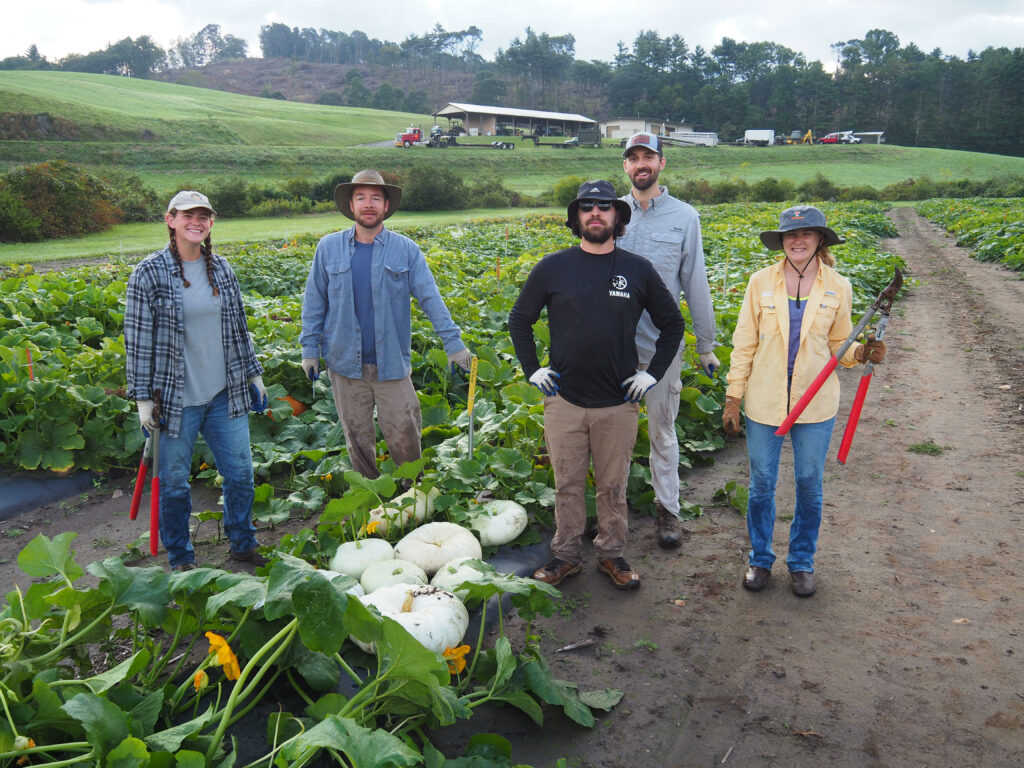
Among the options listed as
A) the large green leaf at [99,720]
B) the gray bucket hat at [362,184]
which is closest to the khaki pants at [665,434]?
the gray bucket hat at [362,184]

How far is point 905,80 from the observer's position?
314 ft

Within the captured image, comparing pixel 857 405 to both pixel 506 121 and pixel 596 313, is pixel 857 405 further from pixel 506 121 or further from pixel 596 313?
pixel 506 121

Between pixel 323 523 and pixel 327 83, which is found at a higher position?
pixel 327 83

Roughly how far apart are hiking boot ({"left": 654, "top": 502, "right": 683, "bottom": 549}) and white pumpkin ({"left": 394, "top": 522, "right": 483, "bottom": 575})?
1.21 m

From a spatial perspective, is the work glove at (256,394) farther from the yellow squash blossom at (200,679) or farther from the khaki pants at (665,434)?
the khaki pants at (665,434)

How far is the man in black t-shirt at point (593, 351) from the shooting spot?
3.80m

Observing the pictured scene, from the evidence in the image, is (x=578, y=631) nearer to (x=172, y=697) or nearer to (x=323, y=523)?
(x=323, y=523)

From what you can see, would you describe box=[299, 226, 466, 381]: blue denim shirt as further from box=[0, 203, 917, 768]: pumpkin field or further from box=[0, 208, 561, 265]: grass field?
box=[0, 208, 561, 265]: grass field

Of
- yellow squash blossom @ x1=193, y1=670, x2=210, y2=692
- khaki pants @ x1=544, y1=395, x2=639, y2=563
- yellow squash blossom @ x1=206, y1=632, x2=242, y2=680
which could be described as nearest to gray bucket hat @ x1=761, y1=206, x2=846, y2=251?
khaki pants @ x1=544, y1=395, x2=639, y2=563

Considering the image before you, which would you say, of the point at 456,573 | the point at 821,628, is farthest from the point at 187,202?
the point at 821,628

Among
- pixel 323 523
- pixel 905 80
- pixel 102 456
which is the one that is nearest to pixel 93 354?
pixel 102 456

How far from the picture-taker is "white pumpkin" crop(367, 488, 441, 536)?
4.33m

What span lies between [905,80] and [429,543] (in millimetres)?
111323

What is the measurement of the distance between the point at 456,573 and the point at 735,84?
4447 inches
